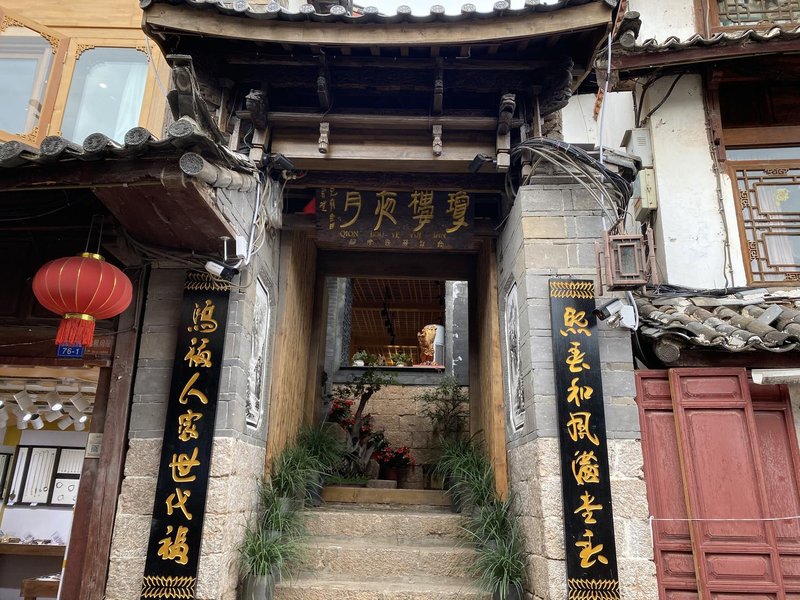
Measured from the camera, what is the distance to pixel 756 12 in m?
7.04

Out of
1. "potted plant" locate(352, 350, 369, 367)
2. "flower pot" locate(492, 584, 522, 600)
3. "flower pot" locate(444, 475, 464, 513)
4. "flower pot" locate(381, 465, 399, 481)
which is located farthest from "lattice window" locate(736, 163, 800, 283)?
"potted plant" locate(352, 350, 369, 367)

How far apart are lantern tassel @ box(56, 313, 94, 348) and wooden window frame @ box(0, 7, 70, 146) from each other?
A: 3292 millimetres

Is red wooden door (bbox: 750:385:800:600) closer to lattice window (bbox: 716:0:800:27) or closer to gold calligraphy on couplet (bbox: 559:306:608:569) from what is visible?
gold calligraphy on couplet (bbox: 559:306:608:569)

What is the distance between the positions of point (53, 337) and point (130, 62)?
3.57 metres

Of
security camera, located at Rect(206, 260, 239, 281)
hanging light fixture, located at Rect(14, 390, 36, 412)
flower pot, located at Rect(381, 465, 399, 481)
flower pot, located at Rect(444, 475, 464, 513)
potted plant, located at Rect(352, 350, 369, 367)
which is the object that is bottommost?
flower pot, located at Rect(444, 475, 464, 513)

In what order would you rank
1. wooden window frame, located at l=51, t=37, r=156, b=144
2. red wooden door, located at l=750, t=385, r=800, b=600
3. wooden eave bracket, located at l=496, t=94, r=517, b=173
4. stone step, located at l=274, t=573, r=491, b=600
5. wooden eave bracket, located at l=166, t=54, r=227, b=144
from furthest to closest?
wooden window frame, located at l=51, t=37, r=156, b=144
wooden eave bracket, located at l=496, t=94, r=517, b=173
stone step, located at l=274, t=573, r=491, b=600
red wooden door, located at l=750, t=385, r=800, b=600
wooden eave bracket, located at l=166, t=54, r=227, b=144

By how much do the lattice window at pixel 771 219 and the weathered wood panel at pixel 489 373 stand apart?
2.76m

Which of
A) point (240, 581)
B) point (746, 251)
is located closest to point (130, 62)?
point (240, 581)

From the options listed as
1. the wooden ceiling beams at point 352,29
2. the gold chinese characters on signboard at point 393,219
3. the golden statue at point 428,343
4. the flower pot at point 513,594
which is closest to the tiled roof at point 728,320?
the gold chinese characters on signboard at point 393,219

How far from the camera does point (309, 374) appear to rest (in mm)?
7582

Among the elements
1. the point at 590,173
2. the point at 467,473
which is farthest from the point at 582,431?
the point at 590,173

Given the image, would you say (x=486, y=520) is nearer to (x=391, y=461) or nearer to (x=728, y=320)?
(x=728, y=320)

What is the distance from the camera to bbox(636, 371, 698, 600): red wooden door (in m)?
4.44

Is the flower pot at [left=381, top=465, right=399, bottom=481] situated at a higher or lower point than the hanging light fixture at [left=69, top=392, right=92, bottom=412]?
lower
